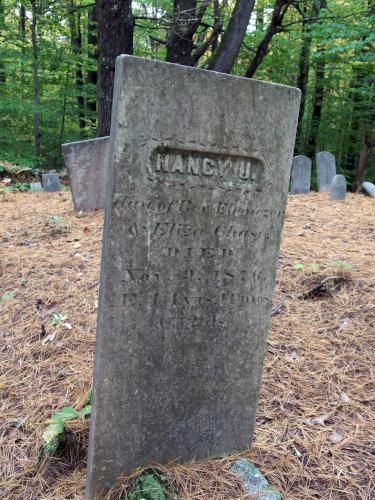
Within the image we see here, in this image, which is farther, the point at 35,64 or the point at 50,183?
the point at 35,64

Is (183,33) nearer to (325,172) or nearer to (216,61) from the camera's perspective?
(216,61)

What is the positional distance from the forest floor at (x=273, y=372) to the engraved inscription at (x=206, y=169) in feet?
4.54

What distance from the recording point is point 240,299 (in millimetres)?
1947

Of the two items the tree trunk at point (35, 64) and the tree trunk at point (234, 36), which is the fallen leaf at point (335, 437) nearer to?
the tree trunk at point (234, 36)

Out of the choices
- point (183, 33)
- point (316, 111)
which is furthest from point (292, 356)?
point (316, 111)

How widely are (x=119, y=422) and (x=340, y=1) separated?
556 inches

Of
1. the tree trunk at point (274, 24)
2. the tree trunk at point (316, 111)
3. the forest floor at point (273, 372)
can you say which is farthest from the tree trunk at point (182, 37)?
the tree trunk at point (316, 111)

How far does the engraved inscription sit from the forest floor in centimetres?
138

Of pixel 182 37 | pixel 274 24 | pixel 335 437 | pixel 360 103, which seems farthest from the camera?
pixel 360 103

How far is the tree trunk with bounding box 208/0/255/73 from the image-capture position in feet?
22.0

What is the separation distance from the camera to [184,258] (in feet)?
5.79

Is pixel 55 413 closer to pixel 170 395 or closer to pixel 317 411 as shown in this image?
pixel 170 395

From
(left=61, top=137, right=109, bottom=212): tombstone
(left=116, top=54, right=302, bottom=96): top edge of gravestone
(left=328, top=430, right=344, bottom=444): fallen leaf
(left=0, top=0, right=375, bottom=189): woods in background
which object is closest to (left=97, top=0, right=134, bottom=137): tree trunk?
(left=0, top=0, right=375, bottom=189): woods in background

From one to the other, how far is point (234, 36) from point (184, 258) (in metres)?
6.25
